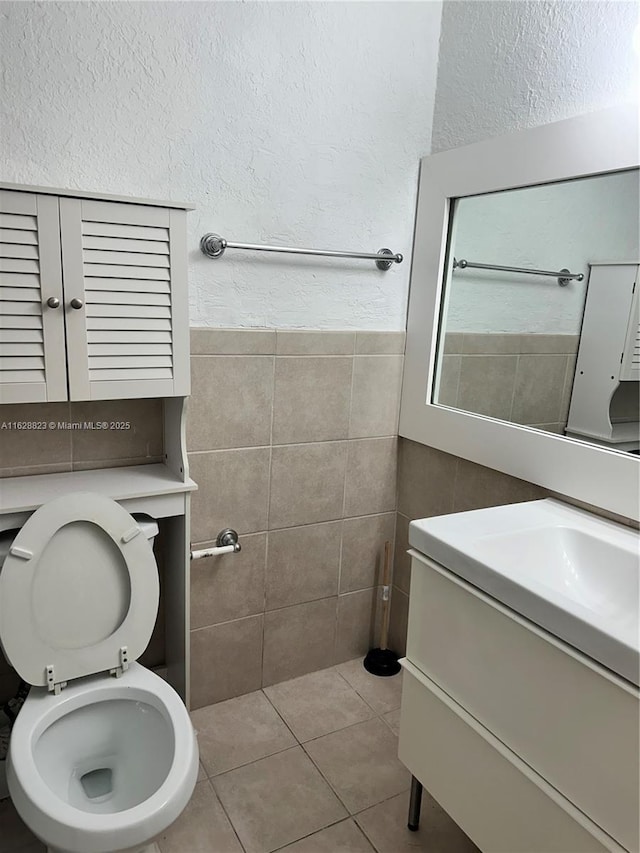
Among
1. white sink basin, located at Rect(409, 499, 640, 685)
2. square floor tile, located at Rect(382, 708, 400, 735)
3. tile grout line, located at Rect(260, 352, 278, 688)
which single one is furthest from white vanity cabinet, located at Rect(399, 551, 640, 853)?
tile grout line, located at Rect(260, 352, 278, 688)

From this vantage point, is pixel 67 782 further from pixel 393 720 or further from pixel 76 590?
pixel 393 720

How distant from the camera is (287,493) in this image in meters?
1.93

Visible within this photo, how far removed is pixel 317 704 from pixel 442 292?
140 centimetres

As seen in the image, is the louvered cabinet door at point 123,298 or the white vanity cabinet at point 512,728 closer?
the white vanity cabinet at point 512,728

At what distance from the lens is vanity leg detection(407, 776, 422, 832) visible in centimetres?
149

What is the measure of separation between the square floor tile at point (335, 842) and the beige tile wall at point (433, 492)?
0.74m

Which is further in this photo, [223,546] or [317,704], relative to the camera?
[317,704]

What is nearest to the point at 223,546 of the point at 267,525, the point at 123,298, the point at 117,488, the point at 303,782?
the point at 267,525

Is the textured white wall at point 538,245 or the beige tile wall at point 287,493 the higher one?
the textured white wall at point 538,245

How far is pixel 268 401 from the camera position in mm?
1822

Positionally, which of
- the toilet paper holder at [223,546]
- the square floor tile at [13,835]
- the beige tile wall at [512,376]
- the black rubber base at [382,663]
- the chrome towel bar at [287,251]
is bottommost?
the square floor tile at [13,835]

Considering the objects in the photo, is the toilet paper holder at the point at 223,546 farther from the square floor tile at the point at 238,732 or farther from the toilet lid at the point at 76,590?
the square floor tile at the point at 238,732

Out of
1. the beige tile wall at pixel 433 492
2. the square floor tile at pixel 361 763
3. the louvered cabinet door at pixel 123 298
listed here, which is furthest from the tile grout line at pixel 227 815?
the louvered cabinet door at pixel 123 298

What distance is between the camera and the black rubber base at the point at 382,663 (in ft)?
7.02
